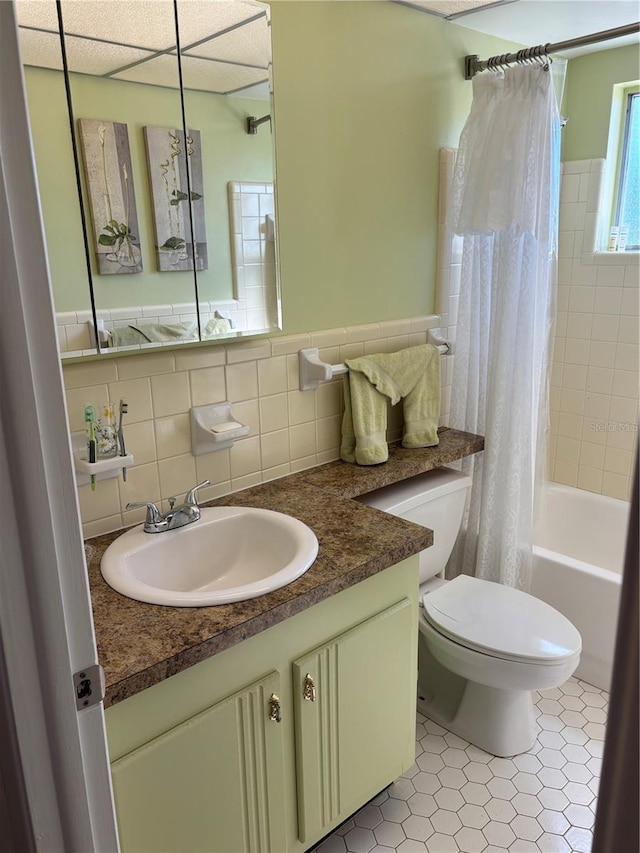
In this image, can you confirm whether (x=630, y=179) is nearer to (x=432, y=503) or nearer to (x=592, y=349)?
(x=592, y=349)

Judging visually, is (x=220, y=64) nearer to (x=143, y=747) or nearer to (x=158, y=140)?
(x=158, y=140)

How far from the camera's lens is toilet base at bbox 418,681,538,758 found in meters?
1.97

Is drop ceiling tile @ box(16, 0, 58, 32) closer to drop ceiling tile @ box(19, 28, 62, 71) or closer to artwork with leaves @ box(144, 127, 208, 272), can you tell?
drop ceiling tile @ box(19, 28, 62, 71)

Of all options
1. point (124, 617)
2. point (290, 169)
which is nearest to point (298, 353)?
point (290, 169)

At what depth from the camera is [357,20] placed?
1.82m

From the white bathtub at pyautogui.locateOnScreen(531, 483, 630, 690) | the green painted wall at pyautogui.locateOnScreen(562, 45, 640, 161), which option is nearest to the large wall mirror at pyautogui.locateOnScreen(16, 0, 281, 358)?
the white bathtub at pyautogui.locateOnScreen(531, 483, 630, 690)

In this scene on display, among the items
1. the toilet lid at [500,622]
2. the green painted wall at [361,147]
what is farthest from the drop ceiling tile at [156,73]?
the toilet lid at [500,622]

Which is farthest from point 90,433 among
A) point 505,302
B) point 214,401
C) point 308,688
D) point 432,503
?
point 505,302

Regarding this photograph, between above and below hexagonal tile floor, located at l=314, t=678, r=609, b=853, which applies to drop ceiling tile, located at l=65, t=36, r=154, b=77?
above

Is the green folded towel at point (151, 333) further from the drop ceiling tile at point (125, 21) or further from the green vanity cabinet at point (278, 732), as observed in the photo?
the green vanity cabinet at point (278, 732)

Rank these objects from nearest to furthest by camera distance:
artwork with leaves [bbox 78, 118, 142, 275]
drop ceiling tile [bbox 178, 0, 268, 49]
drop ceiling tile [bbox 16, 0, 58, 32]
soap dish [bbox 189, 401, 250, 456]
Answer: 1. drop ceiling tile [bbox 16, 0, 58, 32]
2. artwork with leaves [bbox 78, 118, 142, 275]
3. drop ceiling tile [bbox 178, 0, 268, 49]
4. soap dish [bbox 189, 401, 250, 456]

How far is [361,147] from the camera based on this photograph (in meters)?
1.92

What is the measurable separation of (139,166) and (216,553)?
92 centimetres

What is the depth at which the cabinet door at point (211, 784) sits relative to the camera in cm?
116
